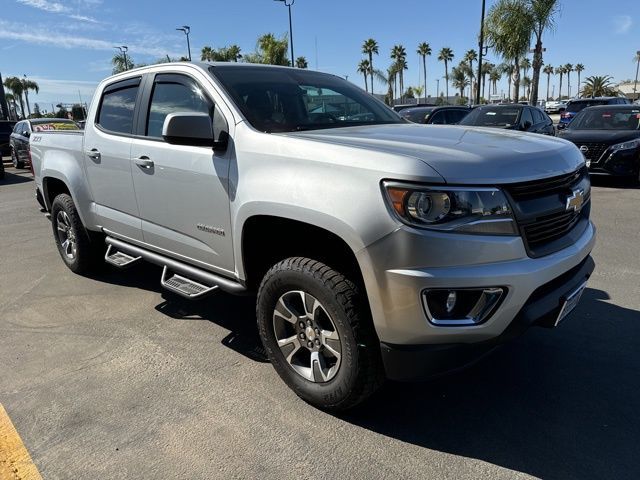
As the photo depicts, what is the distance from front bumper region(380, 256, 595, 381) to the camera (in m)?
A: 2.29

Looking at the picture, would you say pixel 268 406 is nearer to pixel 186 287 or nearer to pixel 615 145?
pixel 186 287

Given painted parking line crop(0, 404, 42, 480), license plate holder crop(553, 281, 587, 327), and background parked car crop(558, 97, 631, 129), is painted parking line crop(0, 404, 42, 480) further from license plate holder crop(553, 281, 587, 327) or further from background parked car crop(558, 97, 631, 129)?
background parked car crop(558, 97, 631, 129)

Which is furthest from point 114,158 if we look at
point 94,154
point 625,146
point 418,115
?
point 418,115

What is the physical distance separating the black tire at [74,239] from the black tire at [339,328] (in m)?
2.87

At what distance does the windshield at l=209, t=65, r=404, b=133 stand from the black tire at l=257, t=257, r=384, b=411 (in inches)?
36.1

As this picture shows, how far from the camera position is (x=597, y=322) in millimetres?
3805

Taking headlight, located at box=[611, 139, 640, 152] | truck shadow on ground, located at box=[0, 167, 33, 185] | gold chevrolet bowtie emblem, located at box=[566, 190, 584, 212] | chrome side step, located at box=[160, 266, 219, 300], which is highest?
gold chevrolet bowtie emblem, located at box=[566, 190, 584, 212]

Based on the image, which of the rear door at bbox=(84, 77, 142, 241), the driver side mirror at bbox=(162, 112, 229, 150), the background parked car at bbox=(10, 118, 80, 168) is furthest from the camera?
the background parked car at bbox=(10, 118, 80, 168)

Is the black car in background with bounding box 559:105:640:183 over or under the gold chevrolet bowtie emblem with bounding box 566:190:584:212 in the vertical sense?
under

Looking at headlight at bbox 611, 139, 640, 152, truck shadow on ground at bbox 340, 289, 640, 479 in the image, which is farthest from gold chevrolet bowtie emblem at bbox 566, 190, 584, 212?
headlight at bbox 611, 139, 640, 152

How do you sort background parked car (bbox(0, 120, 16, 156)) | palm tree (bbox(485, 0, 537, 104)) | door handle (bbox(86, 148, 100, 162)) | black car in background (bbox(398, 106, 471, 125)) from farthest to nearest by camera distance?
1. palm tree (bbox(485, 0, 537, 104))
2. background parked car (bbox(0, 120, 16, 156))
3. black car in background (bbox(398, 106, 471, 125))
4. door handle (bbox(86, 148, 100, 162))

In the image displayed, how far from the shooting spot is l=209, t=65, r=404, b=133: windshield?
3.17 metres

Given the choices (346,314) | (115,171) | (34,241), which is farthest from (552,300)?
(34,241)

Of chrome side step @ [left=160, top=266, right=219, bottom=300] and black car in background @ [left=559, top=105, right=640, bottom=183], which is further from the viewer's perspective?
black car in background @ [left=559, top=105, right=640, bottom=183]
